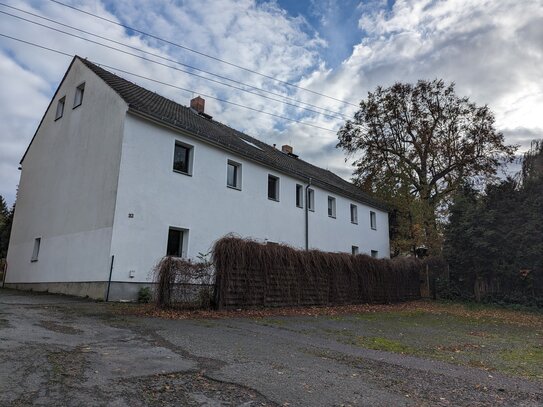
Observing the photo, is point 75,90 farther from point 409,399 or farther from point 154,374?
point 409,399

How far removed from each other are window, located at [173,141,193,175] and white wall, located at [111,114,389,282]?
0.23 meters

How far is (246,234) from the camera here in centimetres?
1856

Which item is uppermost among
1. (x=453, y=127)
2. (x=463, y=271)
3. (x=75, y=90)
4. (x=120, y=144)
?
(x=453, y=127)

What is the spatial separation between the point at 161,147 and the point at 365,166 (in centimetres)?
1770

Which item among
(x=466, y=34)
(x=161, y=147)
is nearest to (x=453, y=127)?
(x=466, y=34)

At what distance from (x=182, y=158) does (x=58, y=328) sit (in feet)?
33.9

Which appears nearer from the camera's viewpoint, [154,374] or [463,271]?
[154,374]

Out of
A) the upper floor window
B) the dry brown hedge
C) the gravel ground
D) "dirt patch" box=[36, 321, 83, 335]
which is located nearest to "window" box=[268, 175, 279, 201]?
the dry brown hedge

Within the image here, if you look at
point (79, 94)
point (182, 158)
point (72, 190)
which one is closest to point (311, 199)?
point (182, 158)

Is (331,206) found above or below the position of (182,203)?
above

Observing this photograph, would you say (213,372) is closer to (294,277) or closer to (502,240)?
(294,277)

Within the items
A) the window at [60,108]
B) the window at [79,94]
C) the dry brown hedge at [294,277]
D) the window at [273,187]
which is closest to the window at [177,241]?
the dry brown hedge at [294,277]

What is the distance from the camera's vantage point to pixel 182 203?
15922mm

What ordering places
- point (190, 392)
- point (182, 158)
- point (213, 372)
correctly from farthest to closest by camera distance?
point (182, 158) → point (213, 372) → point (190, 392)
